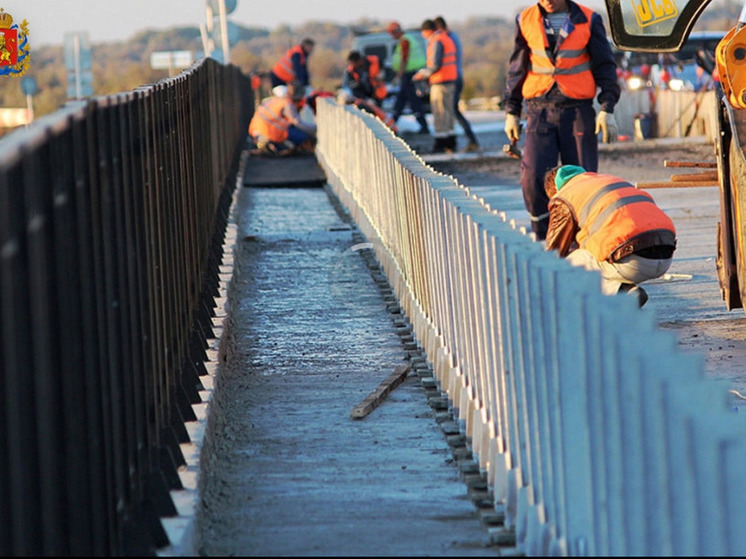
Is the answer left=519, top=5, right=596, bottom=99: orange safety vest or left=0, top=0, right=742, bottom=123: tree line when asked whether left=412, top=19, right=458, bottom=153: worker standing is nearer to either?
left=519, top=5, right=596, bottom=99: orange safety vest

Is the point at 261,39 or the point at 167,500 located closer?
the point at 167,500

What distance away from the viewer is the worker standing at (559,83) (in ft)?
32.5

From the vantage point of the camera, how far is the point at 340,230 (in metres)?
13.7

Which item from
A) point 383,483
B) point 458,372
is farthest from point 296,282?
point 383,483

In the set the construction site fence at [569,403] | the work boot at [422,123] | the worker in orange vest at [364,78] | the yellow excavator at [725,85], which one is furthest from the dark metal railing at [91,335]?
the worker in orange vest at [364,78]

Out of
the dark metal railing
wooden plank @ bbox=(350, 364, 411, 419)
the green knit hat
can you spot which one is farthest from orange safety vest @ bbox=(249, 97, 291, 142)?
the dark metal railing

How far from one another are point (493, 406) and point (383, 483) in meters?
0.58

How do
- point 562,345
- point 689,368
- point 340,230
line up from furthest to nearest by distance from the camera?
point 340,230 → point 562,345 → point 689,368

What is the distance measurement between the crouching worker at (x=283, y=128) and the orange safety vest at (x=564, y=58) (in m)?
13.0

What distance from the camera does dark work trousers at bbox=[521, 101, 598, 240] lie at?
32.7 feet

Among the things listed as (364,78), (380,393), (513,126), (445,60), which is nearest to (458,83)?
(445,60)

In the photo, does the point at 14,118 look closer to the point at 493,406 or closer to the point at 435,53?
the point at 435,53

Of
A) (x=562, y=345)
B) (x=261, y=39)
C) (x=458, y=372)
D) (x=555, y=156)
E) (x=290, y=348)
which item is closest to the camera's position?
(x=562, y=345)

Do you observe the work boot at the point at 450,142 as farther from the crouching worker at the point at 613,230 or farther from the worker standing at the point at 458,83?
the crouching worker at the point at 613,230
